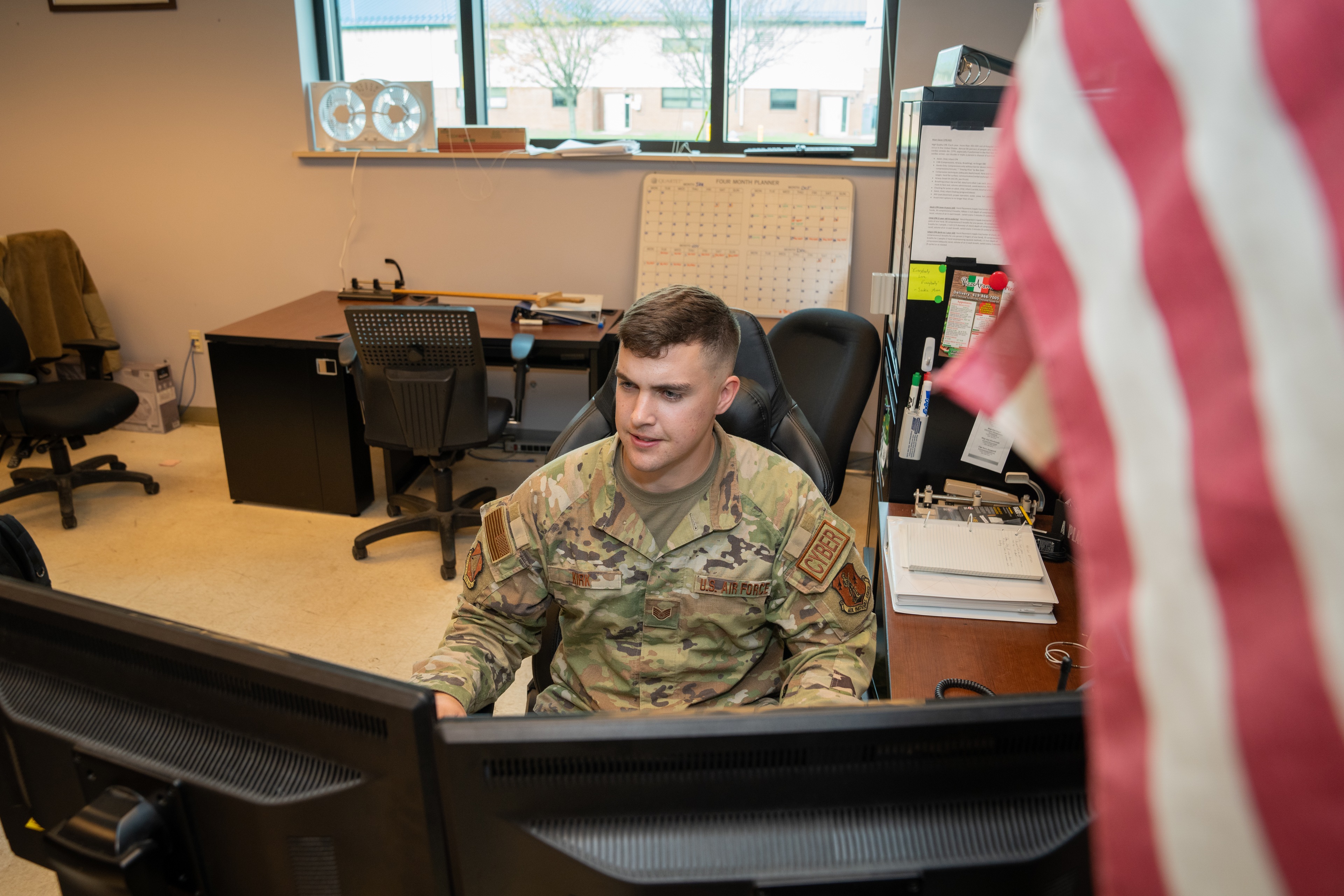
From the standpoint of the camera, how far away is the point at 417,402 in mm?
3020

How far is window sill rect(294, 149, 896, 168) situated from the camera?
12.5ft

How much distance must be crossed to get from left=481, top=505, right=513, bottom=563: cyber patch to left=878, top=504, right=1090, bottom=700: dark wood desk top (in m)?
0.63

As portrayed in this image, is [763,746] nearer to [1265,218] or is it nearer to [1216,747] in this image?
[1216,747]

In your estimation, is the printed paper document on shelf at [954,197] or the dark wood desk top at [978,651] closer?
the dark wood desk top at [978,651]

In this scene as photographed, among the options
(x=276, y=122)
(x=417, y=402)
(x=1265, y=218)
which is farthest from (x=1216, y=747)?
(x=276, y=122)

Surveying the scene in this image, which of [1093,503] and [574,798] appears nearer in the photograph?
[1093,503]

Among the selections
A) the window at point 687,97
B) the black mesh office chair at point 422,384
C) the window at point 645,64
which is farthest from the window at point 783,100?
the black mesh office chair at point 422,384

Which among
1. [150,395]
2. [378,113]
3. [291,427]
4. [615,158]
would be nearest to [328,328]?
[291,427]

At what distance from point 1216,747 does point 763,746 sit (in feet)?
1.09

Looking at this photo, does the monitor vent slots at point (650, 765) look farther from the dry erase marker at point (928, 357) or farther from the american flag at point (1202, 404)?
the dry erase marker at point (928, 357)

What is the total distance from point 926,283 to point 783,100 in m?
2.49

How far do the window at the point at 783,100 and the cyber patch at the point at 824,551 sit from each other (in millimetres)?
3051

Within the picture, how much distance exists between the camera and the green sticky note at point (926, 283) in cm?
182

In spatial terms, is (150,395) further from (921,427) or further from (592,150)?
(921,427)
